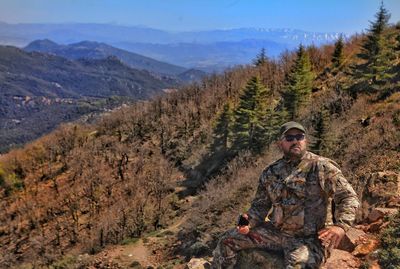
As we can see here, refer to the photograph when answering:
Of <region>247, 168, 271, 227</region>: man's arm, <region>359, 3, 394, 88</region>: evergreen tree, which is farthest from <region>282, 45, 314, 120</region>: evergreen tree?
<region>247, 168, 271, 227</region>: man's arm

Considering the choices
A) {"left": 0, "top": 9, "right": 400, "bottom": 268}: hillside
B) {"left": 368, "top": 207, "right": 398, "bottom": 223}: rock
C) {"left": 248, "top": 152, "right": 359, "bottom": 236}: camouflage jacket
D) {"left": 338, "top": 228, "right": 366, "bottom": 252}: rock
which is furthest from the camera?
{"left": 0, "top": 9, "right": 400, "bottom": 268}: hillside

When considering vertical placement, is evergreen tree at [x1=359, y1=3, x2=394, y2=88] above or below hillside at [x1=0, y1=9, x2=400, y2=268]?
above

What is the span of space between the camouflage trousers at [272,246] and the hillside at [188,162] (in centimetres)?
174

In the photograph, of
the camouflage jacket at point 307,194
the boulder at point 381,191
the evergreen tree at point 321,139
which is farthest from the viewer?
the evergreen tree at point 321,139

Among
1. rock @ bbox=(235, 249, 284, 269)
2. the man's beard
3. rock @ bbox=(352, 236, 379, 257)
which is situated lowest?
rock @ bbox=(352, 236, 379, 257)

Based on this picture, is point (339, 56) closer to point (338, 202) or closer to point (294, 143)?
point (294, 143)

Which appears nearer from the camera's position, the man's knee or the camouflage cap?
the man's knee

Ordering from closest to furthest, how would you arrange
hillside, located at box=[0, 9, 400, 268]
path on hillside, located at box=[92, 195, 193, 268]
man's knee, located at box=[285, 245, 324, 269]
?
man's knee, located at box=[285, 245, 324, 269] < hillside, located at box=[0, 9, 400, 268] < path on hillside, located at box=[92, 195, 193, 268]

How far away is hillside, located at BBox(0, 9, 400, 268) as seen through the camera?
21.8 metres

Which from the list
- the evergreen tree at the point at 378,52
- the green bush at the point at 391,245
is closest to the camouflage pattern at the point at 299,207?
the green bush at the point at 391,245

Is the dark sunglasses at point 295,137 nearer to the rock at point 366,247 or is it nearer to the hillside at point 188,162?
the hillside at point 188,162

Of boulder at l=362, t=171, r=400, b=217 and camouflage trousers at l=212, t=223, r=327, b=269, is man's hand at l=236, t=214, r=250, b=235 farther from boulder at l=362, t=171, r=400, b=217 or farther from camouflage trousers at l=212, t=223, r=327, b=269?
boulder at l=362, t=171, r=400, b=217

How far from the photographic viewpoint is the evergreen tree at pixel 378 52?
119 ft

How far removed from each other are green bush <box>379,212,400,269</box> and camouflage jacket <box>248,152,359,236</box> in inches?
62.8
